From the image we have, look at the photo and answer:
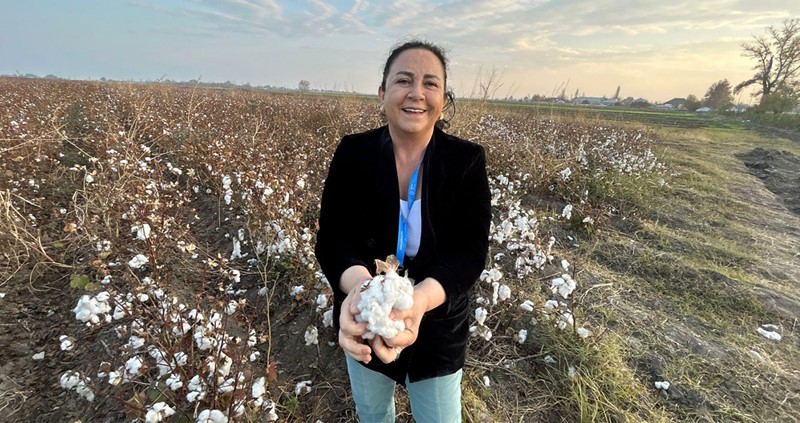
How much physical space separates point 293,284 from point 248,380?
1418mm

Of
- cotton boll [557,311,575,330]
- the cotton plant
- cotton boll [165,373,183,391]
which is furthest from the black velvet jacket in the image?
cotton boll [557,311,575,330]

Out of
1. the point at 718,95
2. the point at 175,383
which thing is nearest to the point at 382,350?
the point at 175,383

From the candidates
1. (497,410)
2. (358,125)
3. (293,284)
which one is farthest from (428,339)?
(358,125)

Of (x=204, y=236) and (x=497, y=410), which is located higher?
(x=204, y=236)

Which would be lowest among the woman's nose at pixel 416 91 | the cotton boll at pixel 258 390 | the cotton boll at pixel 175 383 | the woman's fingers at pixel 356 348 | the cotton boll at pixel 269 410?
the cotton boll at pixel 269 410

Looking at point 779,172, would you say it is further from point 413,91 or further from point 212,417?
point 212,417

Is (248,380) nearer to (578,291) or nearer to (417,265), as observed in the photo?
(417,265)

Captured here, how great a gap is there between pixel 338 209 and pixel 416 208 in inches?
12.0

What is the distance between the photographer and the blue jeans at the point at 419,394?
1.50 m

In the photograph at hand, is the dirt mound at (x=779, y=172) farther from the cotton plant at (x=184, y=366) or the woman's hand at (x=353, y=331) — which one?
the cotton plant at (x=184, y=366)

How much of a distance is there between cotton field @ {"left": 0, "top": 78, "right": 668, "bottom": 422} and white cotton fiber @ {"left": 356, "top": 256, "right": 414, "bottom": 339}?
0.82 m

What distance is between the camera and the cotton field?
1.60m

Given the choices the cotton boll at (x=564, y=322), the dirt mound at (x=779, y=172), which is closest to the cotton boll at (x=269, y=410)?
the cotton boll at (x=564, y=322)

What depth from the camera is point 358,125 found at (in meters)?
8.20
